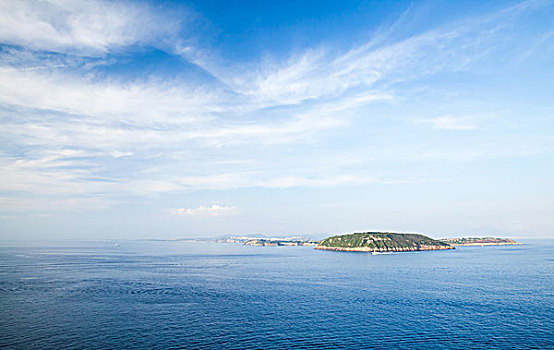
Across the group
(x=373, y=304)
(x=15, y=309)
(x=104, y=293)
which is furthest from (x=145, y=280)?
(x=373, y=304)

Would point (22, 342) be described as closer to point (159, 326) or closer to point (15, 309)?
point (159, 326)

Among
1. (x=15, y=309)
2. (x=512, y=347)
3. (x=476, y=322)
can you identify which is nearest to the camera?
(x=512, y=347)

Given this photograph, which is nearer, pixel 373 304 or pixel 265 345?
pixel 265 345

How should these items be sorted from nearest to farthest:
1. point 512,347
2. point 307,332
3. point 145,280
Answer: point 512,347 < point 307,332 < point 145,280

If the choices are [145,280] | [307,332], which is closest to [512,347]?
[307,332]

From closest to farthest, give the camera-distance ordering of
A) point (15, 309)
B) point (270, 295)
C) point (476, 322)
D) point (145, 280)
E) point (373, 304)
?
point (476, 322) → point (15, 309) → point (373, 304) → point (270, 295) → point (145, 280)

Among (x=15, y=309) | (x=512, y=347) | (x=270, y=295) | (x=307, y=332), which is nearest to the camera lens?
(x=512, y=347)

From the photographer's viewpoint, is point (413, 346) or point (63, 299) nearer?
point (413, 346)

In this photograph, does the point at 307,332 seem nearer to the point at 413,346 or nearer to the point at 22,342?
the point at 413,346
